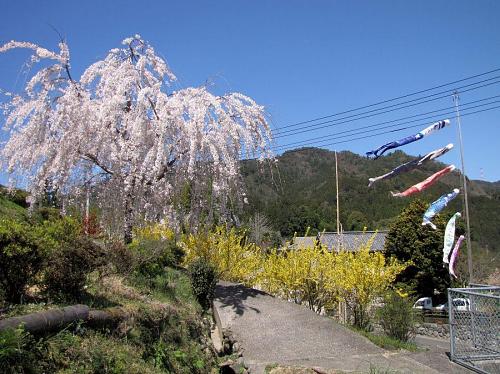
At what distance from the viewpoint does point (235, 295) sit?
42.6 feet

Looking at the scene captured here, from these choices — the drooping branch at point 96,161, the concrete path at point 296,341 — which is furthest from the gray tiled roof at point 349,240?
the drooping branch at point 96,161

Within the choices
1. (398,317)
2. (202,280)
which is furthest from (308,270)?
(202,280)

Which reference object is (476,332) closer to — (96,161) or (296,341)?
(296,341)

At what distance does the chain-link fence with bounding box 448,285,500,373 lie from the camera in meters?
10.1

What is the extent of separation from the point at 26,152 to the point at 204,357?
20.9 feet

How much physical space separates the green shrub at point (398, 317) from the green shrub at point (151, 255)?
575 cm

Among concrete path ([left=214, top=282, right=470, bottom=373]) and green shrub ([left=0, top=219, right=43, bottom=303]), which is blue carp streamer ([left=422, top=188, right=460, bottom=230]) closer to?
concrete path ([left=214, top=282, right=470, bottom=373])

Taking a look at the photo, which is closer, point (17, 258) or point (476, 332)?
point (17, 258)

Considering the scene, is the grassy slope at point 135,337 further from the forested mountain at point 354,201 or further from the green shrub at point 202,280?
the forested mountain at point 354,201

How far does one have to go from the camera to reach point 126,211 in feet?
40.1

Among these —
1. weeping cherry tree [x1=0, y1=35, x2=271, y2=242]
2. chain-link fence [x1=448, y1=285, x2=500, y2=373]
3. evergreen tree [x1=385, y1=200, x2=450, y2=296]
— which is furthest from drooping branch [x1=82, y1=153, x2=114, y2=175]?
evergreen tree [x1=385, y1=200, x2=450, y2=296]

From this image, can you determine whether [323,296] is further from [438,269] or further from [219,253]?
[438,269]

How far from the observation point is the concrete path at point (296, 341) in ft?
31.6

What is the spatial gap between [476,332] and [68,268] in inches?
333
